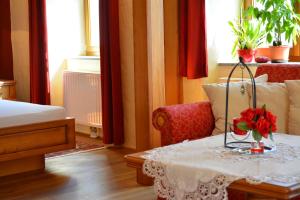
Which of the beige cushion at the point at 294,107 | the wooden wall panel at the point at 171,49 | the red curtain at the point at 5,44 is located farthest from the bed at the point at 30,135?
the red curtain at the point at 5,44

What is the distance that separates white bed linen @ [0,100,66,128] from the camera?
13.5 ft

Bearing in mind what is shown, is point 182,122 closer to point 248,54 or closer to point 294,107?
point 294,107

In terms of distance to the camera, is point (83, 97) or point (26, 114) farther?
point (83, 97)

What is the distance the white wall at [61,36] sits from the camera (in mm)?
6395

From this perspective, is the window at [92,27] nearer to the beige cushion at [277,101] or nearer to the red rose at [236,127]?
the beige cushion at [277,101]

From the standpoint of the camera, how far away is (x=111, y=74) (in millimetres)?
5258

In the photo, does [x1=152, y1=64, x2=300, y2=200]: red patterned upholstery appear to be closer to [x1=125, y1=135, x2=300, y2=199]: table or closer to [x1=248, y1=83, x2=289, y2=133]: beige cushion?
[x1=248, y1=83, x2=289, y2=133]: beige cushion

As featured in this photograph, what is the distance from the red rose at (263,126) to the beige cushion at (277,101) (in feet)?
3.64

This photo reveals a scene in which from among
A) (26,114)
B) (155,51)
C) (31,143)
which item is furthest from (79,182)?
(155,51)

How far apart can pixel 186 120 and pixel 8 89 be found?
12.6ft

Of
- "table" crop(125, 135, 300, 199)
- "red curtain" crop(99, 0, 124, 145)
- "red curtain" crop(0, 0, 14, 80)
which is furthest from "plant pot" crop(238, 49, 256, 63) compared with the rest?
"red curtain" crop(0, 0, 14, 80)

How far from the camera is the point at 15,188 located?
3982 millimetres

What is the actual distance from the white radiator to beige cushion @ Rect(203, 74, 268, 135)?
2262 millimetres

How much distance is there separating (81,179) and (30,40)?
9.27 feet
